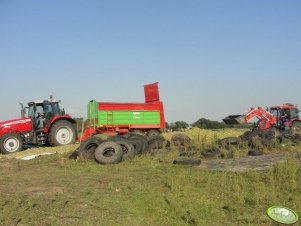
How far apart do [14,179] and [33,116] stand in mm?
10119

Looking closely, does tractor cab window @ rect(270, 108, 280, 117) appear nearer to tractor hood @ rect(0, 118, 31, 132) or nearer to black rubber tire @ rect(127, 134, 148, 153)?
black rubber tire @ rect(127, 134, 148, 153)

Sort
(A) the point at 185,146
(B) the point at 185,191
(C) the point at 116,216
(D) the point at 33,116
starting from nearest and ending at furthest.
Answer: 1. (C) the point at 116,216
2. (B) the point at 185,191
3. (A) the point at 185,146
4. (D) the point at 33,116

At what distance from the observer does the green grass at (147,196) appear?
225 inches

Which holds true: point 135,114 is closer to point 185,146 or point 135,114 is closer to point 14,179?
point 185,146

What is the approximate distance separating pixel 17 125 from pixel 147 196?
1293 cm

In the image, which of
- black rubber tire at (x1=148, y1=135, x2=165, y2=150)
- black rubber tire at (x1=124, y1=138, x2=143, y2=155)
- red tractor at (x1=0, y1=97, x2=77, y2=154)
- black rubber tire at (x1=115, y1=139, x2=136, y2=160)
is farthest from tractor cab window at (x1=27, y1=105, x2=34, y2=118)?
black rubber tire at (x1=115, y1=139, x2=136, y2=160)

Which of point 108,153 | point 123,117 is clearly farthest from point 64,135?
point 108,153

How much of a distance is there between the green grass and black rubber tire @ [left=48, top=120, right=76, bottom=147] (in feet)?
27.2

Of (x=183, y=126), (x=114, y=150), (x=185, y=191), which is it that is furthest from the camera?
(x=183, y=126)

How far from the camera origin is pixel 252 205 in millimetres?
6348

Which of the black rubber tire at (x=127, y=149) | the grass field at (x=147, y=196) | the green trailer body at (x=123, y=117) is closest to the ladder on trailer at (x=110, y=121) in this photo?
the green trailer body at (x=123, y=117)

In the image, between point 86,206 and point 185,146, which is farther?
point 185,146

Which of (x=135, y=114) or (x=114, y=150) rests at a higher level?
(x=135, y=114)

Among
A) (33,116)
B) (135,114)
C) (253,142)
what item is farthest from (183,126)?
(253,142)
